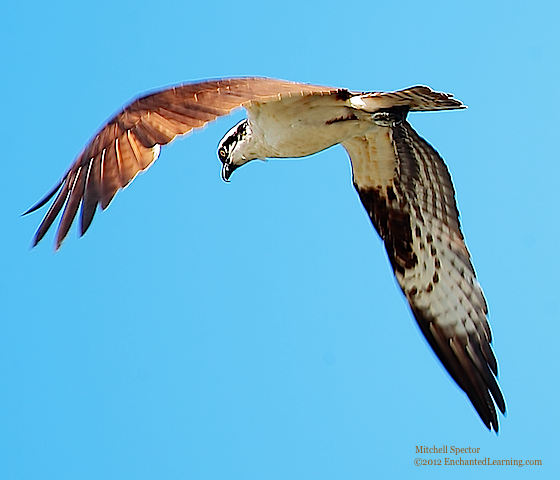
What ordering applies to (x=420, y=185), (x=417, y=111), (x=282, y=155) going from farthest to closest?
(x=420, y=185) < (x=282, y=155) < (x=417, y=111)

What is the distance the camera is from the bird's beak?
28.6 ft

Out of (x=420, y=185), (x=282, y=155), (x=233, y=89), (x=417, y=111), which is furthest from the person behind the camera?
(x=420, y=185)

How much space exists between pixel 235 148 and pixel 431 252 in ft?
6.31

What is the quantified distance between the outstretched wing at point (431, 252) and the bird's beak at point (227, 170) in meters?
0.96

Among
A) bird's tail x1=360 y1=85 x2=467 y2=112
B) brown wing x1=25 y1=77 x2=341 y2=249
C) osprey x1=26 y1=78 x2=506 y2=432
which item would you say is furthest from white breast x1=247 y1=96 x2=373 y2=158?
brown wing x1=25 y1=77 x2=341 y2=249

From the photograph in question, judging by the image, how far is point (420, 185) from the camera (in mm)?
8836

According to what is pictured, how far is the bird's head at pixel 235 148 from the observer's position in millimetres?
8398

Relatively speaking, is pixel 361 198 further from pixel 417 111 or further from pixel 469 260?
pixel 417 111

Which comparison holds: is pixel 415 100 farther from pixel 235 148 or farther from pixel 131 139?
pixel 131 139

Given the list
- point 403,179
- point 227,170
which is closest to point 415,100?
point 403,179

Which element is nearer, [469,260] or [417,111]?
[417,111]

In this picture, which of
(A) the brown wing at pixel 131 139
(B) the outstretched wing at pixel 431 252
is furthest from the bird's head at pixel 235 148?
(A) the brown wing at pixel 131 139

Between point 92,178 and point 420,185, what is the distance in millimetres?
3673

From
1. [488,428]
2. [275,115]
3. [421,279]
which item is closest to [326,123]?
[275,115]
